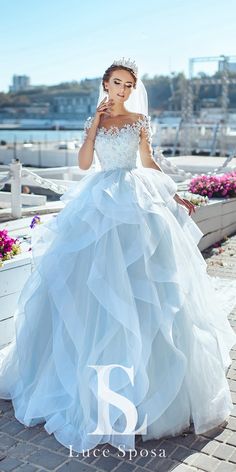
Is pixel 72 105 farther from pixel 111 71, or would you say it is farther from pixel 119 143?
pixel 119 143

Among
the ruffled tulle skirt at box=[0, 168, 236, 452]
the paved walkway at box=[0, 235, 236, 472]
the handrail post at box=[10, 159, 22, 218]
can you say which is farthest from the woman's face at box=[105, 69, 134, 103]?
the handrail post at box=[10, 159, 22, 218]

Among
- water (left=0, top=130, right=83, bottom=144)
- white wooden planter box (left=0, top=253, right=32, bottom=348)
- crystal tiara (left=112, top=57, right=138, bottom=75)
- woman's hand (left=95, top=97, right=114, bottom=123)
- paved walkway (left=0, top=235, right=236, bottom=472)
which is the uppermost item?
crystal tiara (left=112, top=57, right=138, bottom=75)

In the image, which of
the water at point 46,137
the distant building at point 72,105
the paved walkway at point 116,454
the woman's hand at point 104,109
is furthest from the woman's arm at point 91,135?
the distant building at point 72,105

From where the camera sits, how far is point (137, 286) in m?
3.43

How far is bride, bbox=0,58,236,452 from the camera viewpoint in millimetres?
3303

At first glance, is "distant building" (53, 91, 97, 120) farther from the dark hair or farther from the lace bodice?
the lace bodice

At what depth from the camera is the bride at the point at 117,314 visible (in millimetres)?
3303

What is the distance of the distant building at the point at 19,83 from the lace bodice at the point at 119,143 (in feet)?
443

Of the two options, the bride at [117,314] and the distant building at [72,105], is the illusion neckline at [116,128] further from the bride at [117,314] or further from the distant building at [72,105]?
the distant building at [72,105]

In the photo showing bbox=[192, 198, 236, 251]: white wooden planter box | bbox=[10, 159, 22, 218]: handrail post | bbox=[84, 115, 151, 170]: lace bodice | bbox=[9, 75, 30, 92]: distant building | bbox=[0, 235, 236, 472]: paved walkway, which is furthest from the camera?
bbox=[9, 75, 30, 92]: distant building

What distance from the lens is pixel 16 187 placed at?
8039 millimetres

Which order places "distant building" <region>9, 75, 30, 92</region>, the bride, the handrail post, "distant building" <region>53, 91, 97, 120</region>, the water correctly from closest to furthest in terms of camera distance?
1. the bride
2. the handrail post
3. the water
4. "distant building" <region>53, 91, 97, 120</region>
5. "distant building" <region>9, 75, 30, 92</region>

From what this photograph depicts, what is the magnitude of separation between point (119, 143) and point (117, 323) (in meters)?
1.30

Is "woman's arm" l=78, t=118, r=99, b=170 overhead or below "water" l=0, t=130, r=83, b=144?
overhead
